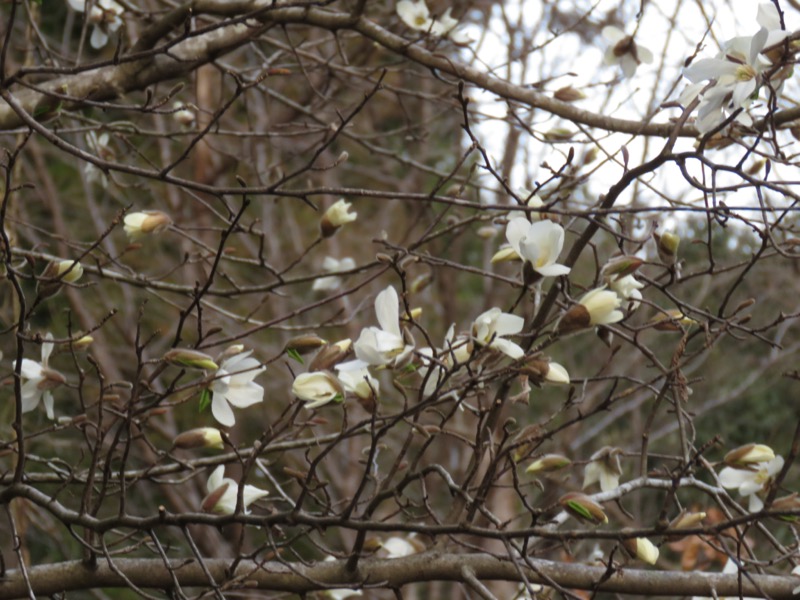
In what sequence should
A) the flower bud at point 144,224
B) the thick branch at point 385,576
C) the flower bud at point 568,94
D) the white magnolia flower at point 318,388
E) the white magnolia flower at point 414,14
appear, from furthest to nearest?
the white magnolia flower at point 414,14 < the flower bud at point 568,94 < the flower bud at point 144,224 < the thick branch at point 385,576 < the white magnolia flower at point 318,388

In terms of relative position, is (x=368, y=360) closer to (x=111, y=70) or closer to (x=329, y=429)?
(x=111, y=70)

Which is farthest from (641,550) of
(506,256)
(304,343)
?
(304,343)

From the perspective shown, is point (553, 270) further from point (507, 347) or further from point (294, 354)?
point (294, 354)

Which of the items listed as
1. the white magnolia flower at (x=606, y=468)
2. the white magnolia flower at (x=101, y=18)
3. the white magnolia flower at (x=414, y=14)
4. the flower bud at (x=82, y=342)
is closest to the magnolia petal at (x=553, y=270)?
the white magnolia flower at (x=606, y=468)

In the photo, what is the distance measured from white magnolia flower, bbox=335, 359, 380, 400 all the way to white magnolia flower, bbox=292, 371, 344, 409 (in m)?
0.01

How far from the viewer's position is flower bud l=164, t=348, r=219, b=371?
1476 millimetres

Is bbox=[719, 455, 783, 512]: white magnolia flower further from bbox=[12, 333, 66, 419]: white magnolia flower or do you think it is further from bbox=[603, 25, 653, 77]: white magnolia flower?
bbox=[12, 333, 66, 419]: white magnolia flower

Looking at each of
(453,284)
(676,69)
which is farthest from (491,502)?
(676,69)

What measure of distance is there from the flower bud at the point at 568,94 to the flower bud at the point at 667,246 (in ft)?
2.22

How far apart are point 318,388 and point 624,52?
1.29m

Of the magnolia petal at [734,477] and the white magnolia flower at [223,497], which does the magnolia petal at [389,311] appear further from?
the magnolia petal at [734,477]

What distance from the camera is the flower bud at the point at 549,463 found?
1684mm

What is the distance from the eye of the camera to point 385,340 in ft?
4.44

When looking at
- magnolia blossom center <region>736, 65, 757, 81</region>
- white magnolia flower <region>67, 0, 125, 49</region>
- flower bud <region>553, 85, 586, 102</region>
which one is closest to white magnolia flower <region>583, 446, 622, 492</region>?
magnolia blossom center <region>736, 65, 757, 81</region>
